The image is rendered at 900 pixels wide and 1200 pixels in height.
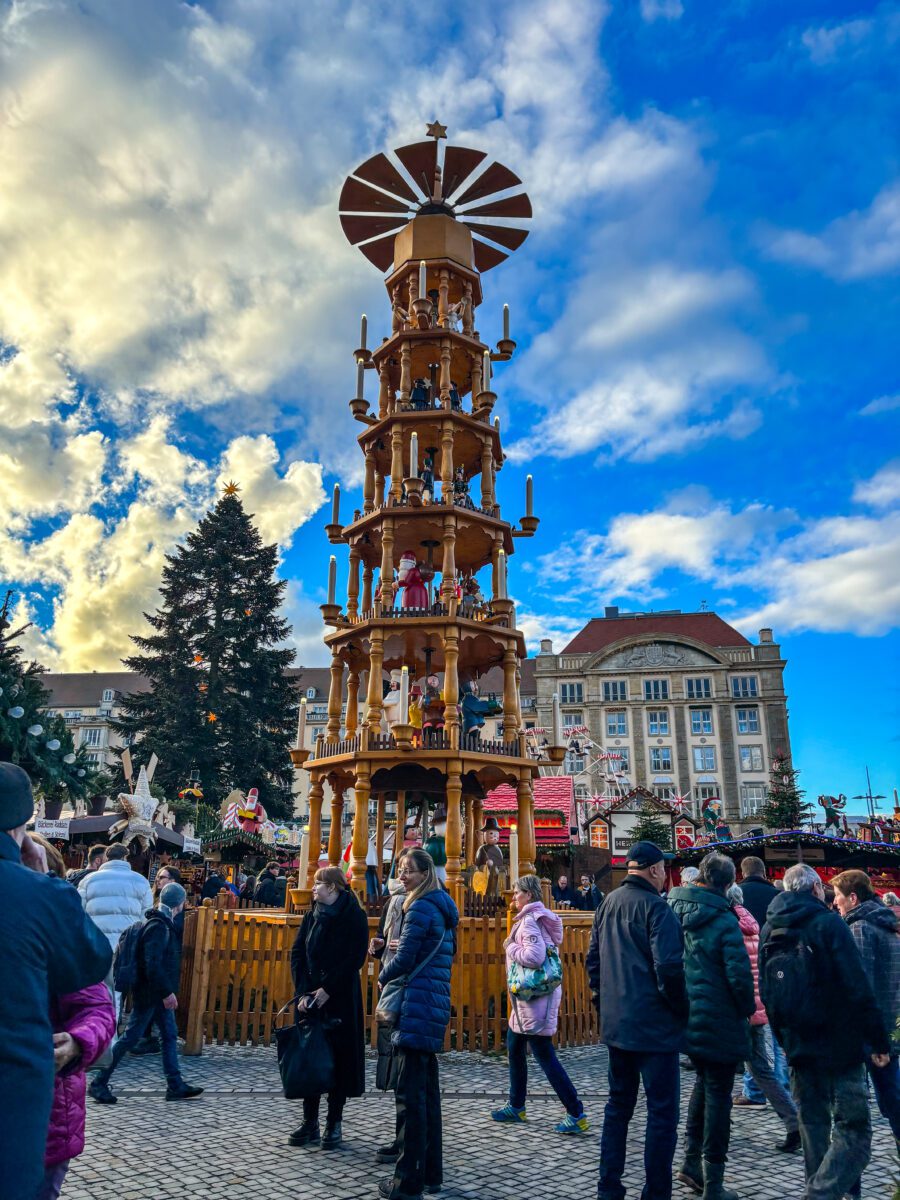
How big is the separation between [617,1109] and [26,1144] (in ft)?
12.7

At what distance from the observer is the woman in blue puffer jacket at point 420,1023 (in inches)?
203

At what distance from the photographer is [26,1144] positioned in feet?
7.47

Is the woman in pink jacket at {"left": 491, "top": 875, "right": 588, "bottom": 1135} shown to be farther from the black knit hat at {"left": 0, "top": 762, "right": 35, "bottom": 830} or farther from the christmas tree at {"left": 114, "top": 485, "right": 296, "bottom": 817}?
the christmas tree at {"left": 114, "top": 485, "right": 296, "bottom": 817}

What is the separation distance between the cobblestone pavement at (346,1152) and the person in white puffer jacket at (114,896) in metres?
1.53

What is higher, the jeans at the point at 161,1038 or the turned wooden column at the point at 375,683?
the turned wooden column at the point at 375,683

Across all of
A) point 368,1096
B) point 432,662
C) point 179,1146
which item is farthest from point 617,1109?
point 432,662

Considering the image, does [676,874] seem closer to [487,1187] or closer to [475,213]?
[475,213]

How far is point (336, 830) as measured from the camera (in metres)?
14.2

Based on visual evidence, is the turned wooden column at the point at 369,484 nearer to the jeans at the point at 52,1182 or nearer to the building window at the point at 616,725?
the jeans at the point at 52,1182

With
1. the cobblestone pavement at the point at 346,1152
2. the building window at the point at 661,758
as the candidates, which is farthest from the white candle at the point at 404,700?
the building window at the point at 661,758

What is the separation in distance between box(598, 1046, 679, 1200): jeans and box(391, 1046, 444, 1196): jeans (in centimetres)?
109

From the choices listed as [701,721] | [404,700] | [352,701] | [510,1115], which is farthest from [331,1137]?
[701,721]

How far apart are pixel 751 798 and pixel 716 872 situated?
57.2 m

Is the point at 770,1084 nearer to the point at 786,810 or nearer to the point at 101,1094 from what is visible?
the point at 101,1094
